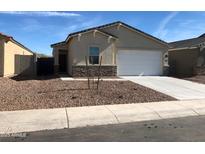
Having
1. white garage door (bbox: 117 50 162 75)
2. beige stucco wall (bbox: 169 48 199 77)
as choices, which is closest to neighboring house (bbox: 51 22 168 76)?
white garage door (bbox: 117 50 162 75)

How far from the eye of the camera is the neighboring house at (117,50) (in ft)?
74.9

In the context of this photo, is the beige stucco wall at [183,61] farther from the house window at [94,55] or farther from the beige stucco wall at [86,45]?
the house window at [94,55]

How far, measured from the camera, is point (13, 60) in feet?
82.4

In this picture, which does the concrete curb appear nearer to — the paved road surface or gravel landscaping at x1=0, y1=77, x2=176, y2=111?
the paved road surface

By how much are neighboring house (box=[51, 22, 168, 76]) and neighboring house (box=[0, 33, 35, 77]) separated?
4749 mm

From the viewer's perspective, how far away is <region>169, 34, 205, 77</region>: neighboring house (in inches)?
993

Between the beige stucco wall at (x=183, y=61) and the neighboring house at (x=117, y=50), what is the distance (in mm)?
2564

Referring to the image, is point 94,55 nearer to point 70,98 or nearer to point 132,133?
point 70,98

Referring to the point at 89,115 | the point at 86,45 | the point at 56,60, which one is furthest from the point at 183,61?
the point at 89,115

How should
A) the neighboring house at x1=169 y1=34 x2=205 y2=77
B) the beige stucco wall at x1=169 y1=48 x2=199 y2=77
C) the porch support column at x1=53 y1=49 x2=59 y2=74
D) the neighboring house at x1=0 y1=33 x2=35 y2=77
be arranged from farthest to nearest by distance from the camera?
the porch support column at x1=53 y1=49 x2=59 y2=74 → the beige stucco wall at x1=169 y1=48 x2=199 y2=77 → the neighboring house at x1=169 y1=34 x2=205 y2=77 → the neighboring house at x1=0 y1=33 x2=35 y2=77
